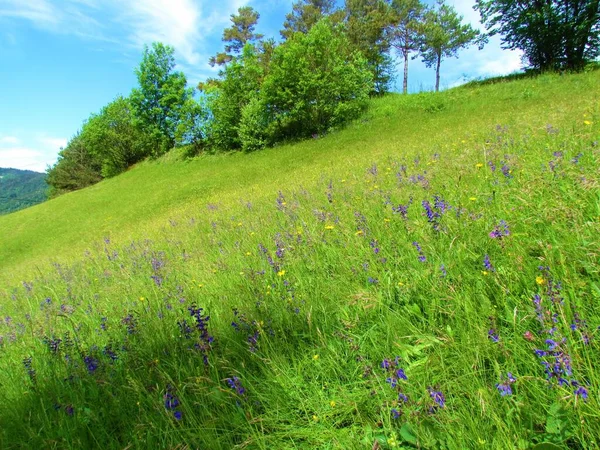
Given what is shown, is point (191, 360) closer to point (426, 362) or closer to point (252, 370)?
point (252, 370)

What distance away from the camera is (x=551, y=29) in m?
20.5

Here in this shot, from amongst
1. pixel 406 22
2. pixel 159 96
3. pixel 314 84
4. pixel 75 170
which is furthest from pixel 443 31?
pixel 75 170

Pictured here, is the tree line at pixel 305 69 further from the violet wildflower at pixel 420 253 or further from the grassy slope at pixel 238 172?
the violet wildflower at pixel 420 253

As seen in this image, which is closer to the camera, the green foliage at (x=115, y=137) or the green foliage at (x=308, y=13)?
the green foliage at (x=308, y=13)

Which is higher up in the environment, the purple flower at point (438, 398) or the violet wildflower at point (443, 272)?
the violet wildflower at point (443, 272)

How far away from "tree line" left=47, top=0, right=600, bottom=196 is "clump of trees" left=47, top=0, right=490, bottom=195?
0.28 feet

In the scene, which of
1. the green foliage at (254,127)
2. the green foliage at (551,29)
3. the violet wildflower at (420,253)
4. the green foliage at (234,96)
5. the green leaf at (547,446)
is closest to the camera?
the green leaf at (547,446)

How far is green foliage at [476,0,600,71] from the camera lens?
768 inches

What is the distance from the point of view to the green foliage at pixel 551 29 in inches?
768

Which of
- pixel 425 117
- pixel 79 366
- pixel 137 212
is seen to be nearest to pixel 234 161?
pixel 137 212

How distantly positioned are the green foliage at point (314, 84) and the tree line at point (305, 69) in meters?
0.07

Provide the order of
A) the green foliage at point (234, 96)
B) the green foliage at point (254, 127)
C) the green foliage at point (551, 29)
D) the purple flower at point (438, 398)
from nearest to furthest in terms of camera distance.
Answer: the purple flower at point (438, 398)
the green foliage at point (551, 29)
the green foliage at point (254, 127)
the green foliage at point (234, 96)

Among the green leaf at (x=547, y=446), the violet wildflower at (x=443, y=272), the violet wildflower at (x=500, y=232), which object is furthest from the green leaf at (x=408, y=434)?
the violet wildflower at (x=500, y=232)

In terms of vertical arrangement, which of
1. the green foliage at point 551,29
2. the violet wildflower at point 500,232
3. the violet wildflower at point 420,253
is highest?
the green foliage at point 551,29
